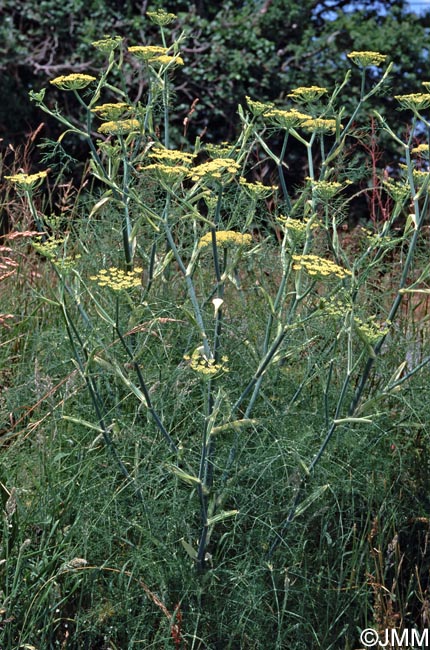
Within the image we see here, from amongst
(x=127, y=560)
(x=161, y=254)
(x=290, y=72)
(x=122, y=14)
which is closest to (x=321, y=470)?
(x=127, y=560)

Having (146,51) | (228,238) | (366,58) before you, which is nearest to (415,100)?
(366,58)

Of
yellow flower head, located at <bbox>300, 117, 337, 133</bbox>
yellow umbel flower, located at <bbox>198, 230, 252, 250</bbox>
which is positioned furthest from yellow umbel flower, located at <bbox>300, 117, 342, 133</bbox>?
yellow umbel flower, located at <bbox>198, 230, 252, 250</bbox>

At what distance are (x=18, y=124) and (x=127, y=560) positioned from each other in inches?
275

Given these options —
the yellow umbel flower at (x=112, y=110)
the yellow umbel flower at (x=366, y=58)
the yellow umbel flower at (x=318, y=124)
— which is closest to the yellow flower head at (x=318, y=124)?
the yellow umbel flower at (x=318, y=124)

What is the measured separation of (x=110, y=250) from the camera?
4.10m

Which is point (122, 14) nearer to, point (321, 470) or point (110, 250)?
point (110, 250)

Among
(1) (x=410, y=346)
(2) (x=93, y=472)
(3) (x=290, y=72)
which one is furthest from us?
(3) (x=290, y=72)

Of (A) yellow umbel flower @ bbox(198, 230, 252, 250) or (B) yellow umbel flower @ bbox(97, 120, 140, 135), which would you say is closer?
(A) yellow umbel flower @ bbox(198, 230, 252, 250)

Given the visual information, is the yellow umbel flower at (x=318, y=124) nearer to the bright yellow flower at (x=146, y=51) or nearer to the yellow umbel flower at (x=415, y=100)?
the yellow umbel flower at (x=415, y=100)

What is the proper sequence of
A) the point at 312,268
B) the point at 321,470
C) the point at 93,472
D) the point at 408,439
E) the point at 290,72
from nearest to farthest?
the point at 312,268 → the point at 321,470 → the point at 93,472 → the point at 408,439 → the point at 290,72

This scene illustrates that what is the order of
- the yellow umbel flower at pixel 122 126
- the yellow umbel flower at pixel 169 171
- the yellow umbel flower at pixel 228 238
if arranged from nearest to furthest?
1. the yellow umbel flower at pixel 169 171
2. the yellow umbel flower at pixel 228 238
3. the yellow umbel flower at pixel 122 126

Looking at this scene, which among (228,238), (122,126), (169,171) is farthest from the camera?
(122,126)

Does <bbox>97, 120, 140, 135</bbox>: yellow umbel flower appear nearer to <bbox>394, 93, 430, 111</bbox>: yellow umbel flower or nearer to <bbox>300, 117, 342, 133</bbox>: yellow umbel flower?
<bbox>300, 117, 342, 133</bbox>: yellow umbel flower

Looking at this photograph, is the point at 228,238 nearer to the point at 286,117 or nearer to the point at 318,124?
the point at 286,117
